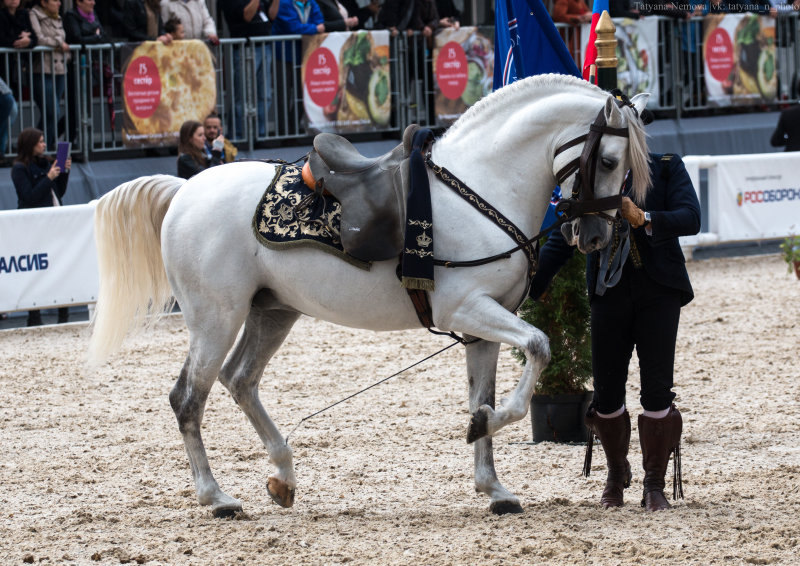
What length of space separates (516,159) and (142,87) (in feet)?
27.8

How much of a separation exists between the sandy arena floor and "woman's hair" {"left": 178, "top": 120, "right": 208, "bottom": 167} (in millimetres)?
1772

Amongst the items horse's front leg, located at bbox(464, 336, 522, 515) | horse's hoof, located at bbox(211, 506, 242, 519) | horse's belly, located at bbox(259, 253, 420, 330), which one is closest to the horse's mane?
horse's belly, located at bbox(259, 253, 420, 330)

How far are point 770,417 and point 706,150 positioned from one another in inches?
394

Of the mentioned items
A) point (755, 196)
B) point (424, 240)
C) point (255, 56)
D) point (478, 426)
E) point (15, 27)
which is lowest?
point (478, 426)

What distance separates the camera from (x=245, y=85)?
550 inches

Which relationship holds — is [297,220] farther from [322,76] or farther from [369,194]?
[322,76]

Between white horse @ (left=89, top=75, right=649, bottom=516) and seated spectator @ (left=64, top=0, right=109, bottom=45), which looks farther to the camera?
seated spectator @ (left=64, top=0, right=109, bottom=45)

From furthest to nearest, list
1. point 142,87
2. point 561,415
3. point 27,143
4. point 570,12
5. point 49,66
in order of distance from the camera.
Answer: point 570,12 → point 142,87 → point 49,66 → point 27,143 → point 561,415

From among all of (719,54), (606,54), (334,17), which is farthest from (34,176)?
(719,54)

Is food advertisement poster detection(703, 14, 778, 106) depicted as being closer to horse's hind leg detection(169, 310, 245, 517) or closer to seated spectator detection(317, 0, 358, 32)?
seated spectator detection(317, 0, 358, 32)

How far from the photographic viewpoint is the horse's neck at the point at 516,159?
5285 mm

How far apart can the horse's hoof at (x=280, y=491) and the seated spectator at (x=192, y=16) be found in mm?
8655

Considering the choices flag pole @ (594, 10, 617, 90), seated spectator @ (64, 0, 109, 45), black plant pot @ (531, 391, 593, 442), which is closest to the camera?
flag pole @ (594, 10, 617, 90)

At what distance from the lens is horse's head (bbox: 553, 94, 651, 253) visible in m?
5.05
